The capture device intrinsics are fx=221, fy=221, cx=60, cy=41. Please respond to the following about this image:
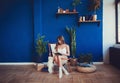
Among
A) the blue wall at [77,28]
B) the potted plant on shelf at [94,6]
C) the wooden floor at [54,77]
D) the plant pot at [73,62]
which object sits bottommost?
the wooden floor at [54,77]

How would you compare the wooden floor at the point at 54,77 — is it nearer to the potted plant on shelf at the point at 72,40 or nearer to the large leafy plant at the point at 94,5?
the potted plant on shelf at the point at 72,40

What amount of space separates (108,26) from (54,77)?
3.01 m

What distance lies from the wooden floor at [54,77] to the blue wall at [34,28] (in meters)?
1.23

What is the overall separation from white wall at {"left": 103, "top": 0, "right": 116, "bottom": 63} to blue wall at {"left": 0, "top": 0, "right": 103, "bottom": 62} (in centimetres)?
16

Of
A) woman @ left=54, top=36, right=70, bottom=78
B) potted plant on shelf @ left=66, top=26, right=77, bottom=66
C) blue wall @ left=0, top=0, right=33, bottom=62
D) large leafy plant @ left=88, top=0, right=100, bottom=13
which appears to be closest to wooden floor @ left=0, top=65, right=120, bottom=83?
woman @ left=54, top=36, right=70, bottom=78

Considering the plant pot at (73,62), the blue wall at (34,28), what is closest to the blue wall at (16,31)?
the blue wall at (34,28)

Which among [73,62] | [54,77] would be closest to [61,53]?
[54,77]

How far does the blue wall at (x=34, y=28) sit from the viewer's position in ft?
24.9

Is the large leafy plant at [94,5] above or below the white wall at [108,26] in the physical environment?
above

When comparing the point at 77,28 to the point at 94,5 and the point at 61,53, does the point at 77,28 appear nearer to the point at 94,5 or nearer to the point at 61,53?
the point at 94,5

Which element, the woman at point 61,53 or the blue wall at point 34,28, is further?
the blue wall at point 34,28

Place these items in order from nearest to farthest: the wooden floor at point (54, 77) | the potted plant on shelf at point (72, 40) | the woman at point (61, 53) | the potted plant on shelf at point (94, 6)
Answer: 1. the wooden floor at point (54, 77)
2. the woman at point (61, 53)
3. the potted plant on shelf at point (94, 6)
4. the potted plant on shelf at point (72, 40)

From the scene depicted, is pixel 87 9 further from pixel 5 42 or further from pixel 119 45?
pixel 5 42

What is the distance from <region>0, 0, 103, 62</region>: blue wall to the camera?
7578mm
